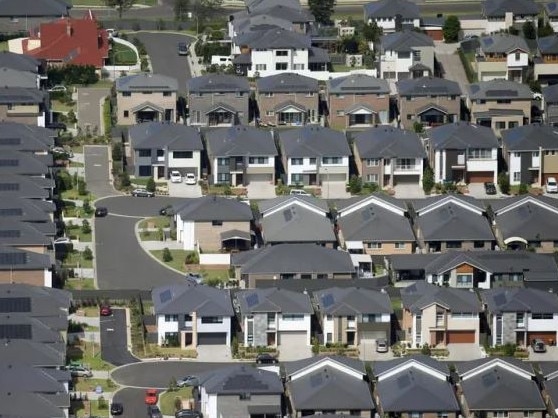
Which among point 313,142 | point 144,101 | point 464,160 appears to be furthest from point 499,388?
point 144,101

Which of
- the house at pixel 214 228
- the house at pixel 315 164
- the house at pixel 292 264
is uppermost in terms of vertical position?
the house at pixel 315 164

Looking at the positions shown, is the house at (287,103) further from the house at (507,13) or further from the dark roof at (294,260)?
the dark roof at (294,260)

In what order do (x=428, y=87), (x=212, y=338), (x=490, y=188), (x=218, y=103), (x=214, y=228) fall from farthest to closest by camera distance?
(x=428, y=87) < (x=218, y=103) < (x=490, y=188) < (x=214, y=228) < (x=212, y=338)

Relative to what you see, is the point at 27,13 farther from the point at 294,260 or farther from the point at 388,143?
the point at 294,260

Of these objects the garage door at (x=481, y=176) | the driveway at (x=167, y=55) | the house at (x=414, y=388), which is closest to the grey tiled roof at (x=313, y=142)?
the garage door at (x=481, y=176)

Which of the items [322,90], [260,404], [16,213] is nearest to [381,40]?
[322,90]

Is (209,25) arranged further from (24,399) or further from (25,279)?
(24,399)
